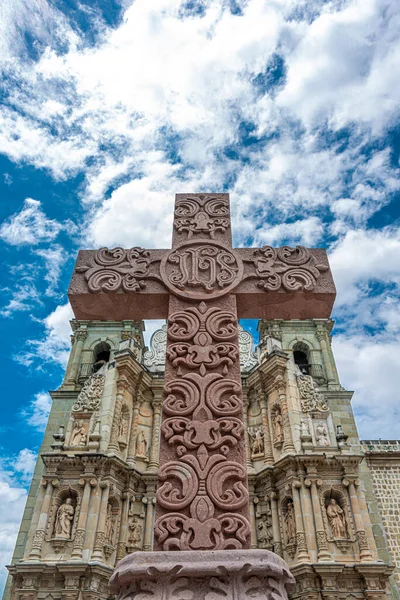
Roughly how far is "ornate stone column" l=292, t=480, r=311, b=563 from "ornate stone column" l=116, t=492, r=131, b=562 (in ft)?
18.3

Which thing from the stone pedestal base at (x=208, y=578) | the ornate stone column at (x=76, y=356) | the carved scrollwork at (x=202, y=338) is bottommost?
the stone pedestal base at (x=208, y=578)

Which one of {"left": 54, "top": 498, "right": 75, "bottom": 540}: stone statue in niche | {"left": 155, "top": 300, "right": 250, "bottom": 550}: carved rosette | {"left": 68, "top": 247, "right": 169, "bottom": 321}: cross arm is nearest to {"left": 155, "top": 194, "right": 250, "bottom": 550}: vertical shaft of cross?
{"left": 155, "top": 300, "right": 250, "bottom": 550}: carved rosette

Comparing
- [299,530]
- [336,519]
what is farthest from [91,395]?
[336,519]

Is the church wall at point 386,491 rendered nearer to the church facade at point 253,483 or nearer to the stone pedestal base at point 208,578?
the church facade at point 253,483

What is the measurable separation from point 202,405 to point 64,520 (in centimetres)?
1289

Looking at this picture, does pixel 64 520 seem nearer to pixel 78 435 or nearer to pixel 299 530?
pixel 78 435

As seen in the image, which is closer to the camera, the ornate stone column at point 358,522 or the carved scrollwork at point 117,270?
the carved scrollwork at point 117,270

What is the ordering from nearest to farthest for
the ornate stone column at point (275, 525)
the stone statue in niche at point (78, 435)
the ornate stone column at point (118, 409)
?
1. the ornate stone column at point (275, 525)
2. the ornate stone column at point (118, 409)
3. the stone statue in niche at point (78, 435)

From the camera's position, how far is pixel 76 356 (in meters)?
21.9

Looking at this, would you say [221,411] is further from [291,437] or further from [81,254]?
[291,437]

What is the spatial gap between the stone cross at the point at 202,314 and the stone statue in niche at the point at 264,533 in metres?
12.6

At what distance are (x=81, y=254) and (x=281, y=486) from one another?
1307cm

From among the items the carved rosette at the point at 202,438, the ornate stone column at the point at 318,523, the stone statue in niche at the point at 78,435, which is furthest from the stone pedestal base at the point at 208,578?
the stone statue in niche at the point at 78,435

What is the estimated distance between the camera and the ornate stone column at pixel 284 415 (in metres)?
16.2
